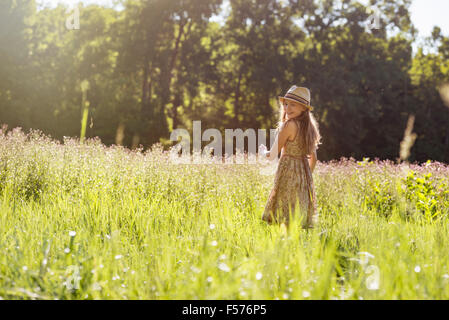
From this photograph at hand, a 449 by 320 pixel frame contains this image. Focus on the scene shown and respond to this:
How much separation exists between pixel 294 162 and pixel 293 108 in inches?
24.9

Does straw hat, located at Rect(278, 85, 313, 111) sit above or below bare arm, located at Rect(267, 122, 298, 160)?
above

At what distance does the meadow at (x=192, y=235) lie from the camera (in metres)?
2.86

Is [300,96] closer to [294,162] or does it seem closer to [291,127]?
[291,127]

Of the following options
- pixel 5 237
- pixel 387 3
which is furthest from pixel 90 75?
pixel 5 237

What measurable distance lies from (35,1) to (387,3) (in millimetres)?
26796

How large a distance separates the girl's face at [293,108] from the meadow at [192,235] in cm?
117

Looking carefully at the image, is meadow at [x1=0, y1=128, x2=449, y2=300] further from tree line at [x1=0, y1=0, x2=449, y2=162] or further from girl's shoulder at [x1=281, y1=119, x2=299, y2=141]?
tree line at [x1=0, y1=0, x2=449, y2=162]

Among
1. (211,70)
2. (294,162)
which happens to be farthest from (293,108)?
(211,70)

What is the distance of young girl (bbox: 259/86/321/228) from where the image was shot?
4.77m

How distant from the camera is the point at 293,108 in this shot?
4828 millimetres

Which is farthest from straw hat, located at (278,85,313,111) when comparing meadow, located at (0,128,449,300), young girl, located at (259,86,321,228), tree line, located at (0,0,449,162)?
tree line, located at (0,0,449,162)

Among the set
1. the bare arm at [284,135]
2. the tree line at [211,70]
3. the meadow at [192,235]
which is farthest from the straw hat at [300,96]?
the tree line at [211,70]
